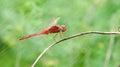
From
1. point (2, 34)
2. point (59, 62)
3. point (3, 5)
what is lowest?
point (59, 62)

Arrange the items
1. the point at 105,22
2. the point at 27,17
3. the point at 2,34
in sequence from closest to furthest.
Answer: the point at 27,17 < the point at 2,34 < the point at 105,22

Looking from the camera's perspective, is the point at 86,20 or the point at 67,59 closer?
the point at 67,59

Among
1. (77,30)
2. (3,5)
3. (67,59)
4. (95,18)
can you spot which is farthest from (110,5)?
(3,5)

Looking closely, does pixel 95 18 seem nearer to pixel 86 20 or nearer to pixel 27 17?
pixel 86 20

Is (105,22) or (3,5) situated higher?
(3,5)

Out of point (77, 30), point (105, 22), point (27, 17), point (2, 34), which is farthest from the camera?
point (105, 22)

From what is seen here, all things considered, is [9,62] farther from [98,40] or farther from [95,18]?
[95,18]
